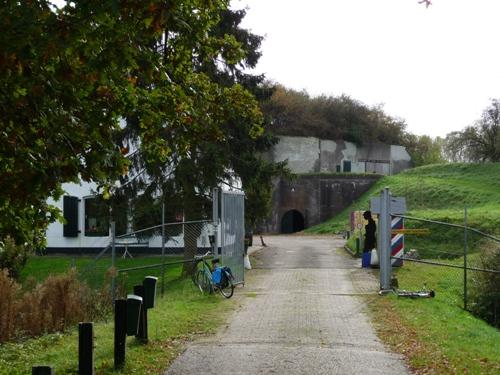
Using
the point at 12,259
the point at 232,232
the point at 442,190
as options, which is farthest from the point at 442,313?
the point at 442,190

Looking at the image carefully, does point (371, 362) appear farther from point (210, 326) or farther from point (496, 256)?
point (496, 256)

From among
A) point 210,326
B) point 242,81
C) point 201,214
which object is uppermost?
point 242,81

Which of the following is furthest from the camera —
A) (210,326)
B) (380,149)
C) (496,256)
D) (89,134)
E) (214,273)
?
(380,149)

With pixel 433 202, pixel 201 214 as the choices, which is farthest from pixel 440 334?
pixel 433 202

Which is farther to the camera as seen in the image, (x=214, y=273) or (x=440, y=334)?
(x=214, y=273)

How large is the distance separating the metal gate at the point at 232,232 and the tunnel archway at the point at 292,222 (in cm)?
4081

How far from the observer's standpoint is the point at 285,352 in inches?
341

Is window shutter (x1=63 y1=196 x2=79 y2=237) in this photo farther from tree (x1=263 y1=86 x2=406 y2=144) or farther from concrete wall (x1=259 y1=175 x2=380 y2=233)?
tree (x1=263 y1=86 x2=406 y2=144)

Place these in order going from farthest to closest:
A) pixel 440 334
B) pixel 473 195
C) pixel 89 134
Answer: pixel 473 195 < pixel 440 334 < pixel 89 134

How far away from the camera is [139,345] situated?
8.88m

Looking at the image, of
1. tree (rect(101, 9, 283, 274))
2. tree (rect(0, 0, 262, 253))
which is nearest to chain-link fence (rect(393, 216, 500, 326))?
tree (rect(101, 9, 283, 274))

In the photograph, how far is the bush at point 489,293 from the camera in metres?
15.1

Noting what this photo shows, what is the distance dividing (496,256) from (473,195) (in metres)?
30.9

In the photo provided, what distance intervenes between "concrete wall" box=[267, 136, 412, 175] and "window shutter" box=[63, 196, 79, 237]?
3082 centimetres
